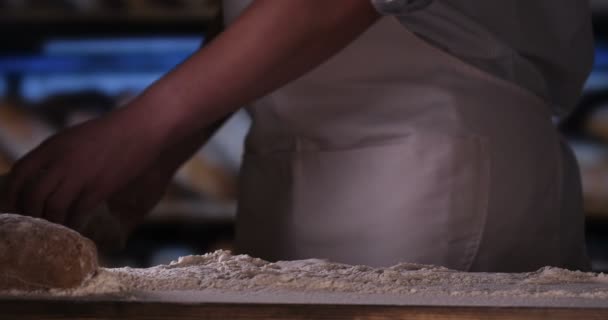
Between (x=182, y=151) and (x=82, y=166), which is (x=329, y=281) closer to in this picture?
(x=82, y=166)

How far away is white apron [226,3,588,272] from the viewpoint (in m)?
1.06

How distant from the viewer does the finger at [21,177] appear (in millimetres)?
915

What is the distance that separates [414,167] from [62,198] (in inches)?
15.8

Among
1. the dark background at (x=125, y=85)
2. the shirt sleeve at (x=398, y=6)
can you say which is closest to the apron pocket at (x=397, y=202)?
the shirt sleeve at (x=398, y=6)

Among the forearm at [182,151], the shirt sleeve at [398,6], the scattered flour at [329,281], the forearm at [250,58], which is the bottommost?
the scattered flour at [329,281]

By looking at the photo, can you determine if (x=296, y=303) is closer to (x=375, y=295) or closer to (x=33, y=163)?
(x=375, y=295)

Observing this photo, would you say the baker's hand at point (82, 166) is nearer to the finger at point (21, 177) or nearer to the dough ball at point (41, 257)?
the finger at point (21, 177)

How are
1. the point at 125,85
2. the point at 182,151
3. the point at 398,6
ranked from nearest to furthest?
the point at 398,6 < the point at 182,151 < the point at 125,85

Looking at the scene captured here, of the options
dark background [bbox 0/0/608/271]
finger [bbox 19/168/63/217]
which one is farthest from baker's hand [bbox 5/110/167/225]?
dark background [bbox 0/0/608/271]

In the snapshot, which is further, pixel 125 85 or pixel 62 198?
pixel 125 85

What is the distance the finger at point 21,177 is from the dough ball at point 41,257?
1.02 feet

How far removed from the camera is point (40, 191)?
0.90 metres

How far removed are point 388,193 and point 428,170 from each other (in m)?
0.06

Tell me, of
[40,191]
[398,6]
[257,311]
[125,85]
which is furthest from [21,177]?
[125,85]
